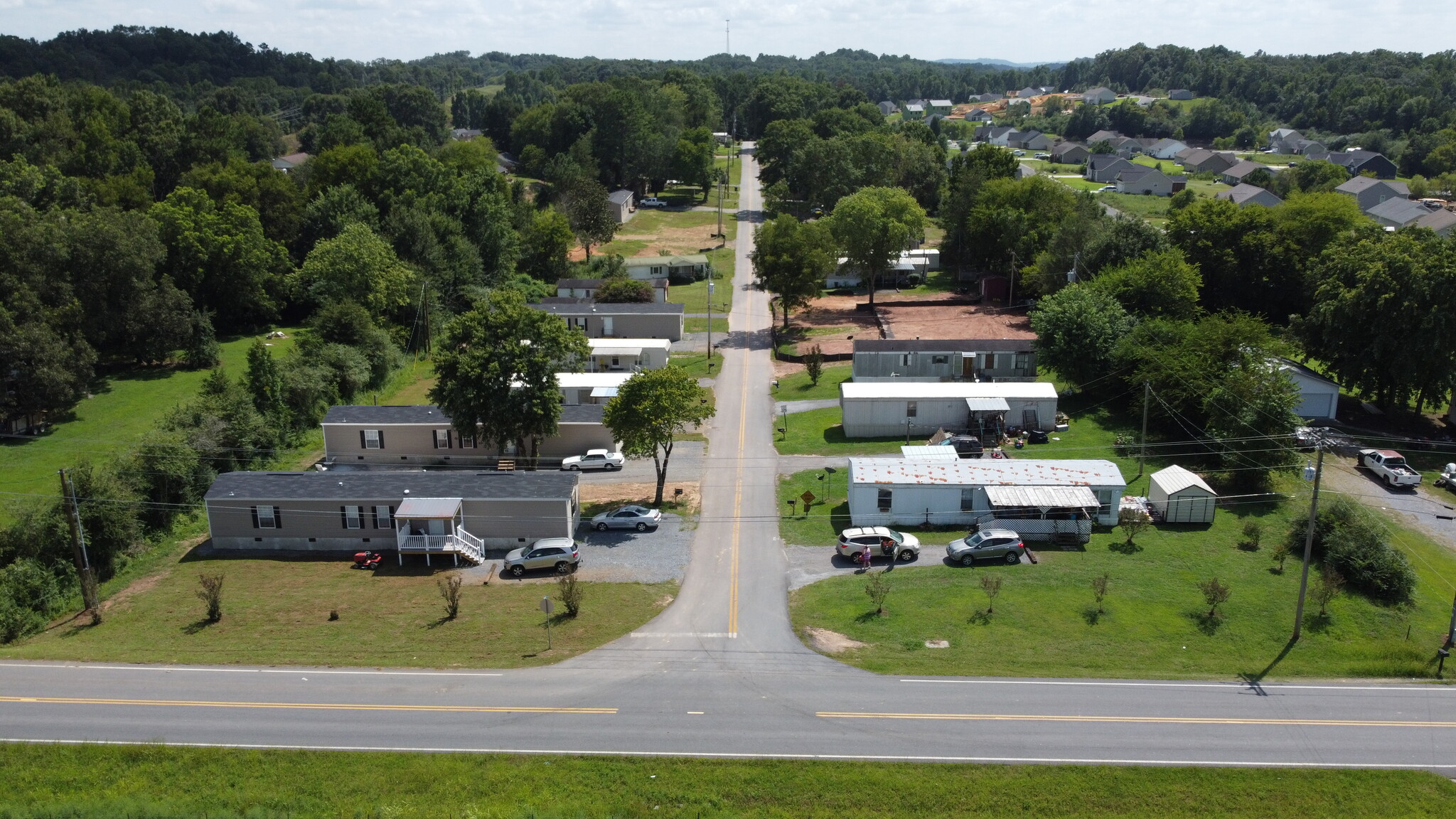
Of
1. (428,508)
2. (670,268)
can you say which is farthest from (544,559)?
(670,268)

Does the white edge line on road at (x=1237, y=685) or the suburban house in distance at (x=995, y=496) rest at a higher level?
the suburban house in distance at (x=995, y=496)

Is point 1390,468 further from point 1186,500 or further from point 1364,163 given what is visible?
point 1364,163

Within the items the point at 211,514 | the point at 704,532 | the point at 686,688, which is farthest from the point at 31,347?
the point at 686,688

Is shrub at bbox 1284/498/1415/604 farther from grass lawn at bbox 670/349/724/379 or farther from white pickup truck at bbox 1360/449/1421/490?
grass lawn at bbox 670/349/724/379

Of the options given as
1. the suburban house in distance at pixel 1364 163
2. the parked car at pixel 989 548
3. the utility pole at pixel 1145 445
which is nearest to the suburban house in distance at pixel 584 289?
the utility pole at pixel 1145 445

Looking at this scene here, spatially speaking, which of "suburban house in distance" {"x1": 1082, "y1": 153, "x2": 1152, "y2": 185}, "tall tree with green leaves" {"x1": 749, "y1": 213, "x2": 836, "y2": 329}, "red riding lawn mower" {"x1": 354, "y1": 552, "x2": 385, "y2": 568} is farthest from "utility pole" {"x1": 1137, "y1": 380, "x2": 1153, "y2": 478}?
"suburban house in distance" {"x1": 1082, "y1": 153, "x2": 1152, "y2": 185}

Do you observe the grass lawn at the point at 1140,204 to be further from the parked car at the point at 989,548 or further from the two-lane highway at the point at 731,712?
the two-lane highway at the point at 731,712
